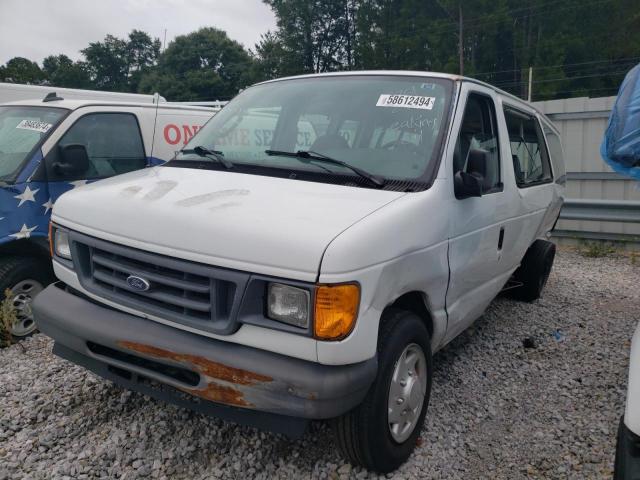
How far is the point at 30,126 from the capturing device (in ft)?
15.5

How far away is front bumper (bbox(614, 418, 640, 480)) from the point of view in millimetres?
1712

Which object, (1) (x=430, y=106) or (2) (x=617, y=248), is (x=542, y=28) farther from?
(1) (x=430, y=106)

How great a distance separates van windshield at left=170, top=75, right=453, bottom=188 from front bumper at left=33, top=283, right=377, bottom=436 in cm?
106

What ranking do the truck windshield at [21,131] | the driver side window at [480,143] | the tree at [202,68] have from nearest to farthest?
the driver side window at [480,143] → the truck windshield at [21,131] → the tree at [202,68]

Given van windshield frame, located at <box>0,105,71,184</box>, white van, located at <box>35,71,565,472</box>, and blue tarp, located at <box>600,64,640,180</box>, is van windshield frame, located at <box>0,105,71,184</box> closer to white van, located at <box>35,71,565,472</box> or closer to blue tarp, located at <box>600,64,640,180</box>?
white van, located at <box>35,71,565,472</box>

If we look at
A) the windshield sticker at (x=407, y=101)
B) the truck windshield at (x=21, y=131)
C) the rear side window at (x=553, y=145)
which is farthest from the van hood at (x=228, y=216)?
the rear side window at (x=553, y=145)

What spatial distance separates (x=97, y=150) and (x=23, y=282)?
4.66 ft

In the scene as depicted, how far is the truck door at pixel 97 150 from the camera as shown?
4.52m

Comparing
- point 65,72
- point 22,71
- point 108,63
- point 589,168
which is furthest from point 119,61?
point 589,168

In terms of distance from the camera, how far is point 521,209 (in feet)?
13.5

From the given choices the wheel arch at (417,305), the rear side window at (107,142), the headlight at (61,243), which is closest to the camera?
the wheel arch at (417,305)

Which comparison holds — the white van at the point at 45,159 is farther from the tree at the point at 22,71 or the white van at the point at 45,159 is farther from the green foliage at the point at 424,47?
the tree at the point at 22,71

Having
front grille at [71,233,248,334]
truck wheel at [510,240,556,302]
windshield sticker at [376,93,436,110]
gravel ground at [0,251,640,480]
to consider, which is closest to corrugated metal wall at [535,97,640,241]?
truck wheel at [510,240,556,302]

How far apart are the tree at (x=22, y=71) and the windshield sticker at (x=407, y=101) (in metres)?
60.0
